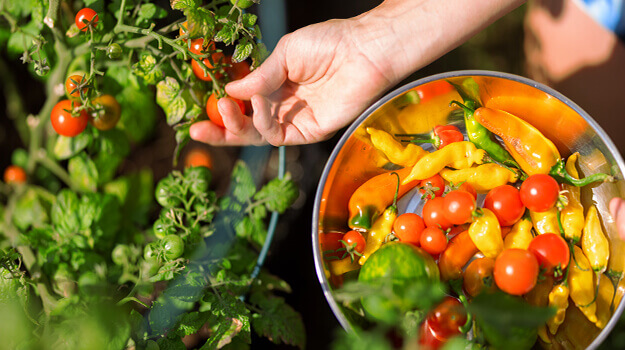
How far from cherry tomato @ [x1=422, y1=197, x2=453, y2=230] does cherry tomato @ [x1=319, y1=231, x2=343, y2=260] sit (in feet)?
0.66

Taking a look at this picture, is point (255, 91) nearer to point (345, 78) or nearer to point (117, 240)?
point (345, 78)

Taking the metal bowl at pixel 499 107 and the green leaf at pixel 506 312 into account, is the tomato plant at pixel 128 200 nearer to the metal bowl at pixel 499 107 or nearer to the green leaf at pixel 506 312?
the metal bowl at pixel 499 107

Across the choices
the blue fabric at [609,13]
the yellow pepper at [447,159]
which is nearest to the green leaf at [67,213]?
the yellow pepper at [447,159]

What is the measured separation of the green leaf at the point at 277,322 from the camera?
111 centimetres

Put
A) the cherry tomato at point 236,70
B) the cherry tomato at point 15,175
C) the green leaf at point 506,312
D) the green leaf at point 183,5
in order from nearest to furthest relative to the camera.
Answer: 1. the green leaf at point 506,312
2. the green leaf at point 183,5
3. the cherry tomato at point 236,70
4. the cherry tomato at point 15,175

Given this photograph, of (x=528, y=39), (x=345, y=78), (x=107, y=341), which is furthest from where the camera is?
(x=528, y=39)

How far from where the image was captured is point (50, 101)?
1.22 m

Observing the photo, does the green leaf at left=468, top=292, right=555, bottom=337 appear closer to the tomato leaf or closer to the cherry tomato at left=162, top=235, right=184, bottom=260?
the cherry tomato at left=162, top=235, right=184, bottom=260

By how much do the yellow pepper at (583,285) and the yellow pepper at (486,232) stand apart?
6.0 inches

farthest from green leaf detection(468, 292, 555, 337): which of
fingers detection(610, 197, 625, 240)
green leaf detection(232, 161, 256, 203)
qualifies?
green leaf detection(232, 161, 256, 203)

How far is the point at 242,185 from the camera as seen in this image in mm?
1224

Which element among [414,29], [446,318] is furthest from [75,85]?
[446,318]

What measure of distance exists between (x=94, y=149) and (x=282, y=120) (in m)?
0.48

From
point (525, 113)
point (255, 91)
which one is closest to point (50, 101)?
point (255, 91)
